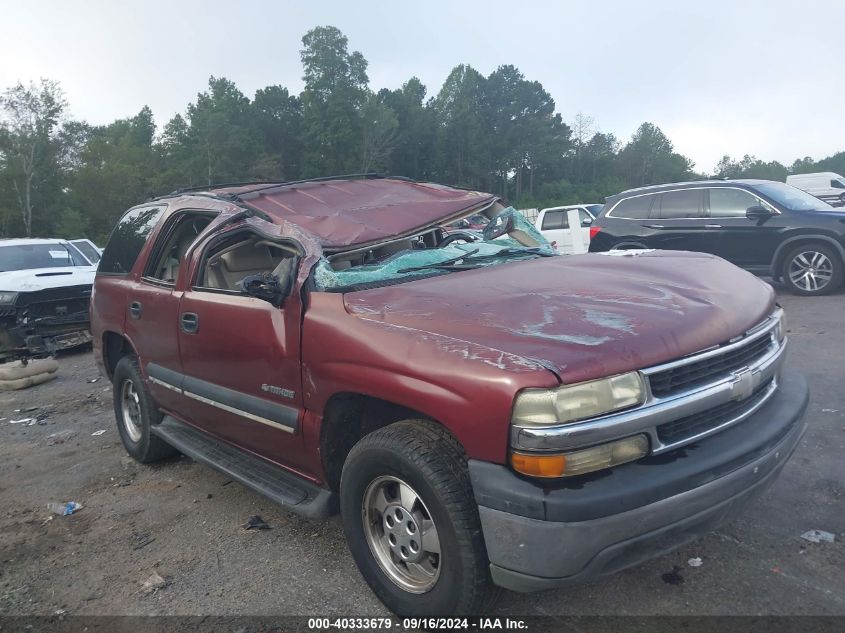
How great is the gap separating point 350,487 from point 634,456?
45.1 inches

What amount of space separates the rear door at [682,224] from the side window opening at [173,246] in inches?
300

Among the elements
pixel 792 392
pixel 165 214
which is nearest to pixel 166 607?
pixel 165 214

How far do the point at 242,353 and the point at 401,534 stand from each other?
1.29 meters

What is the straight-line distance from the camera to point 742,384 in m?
2.49

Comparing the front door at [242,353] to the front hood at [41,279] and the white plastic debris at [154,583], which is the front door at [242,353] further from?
the front hood at [41,279]

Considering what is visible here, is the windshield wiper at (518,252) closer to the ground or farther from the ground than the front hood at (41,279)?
farther from the ground

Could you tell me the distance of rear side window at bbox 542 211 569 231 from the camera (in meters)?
16.1

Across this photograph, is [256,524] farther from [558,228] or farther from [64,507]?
[558,228]

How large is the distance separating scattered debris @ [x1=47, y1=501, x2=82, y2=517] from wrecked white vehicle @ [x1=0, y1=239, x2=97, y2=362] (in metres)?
5.41

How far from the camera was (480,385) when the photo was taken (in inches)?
85.9

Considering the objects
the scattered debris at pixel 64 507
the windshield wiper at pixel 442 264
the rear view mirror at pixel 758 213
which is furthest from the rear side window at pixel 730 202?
the scattered debris at pixel 64 507

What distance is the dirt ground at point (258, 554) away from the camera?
2717mm

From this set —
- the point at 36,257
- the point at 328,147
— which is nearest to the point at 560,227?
the point at 36,257

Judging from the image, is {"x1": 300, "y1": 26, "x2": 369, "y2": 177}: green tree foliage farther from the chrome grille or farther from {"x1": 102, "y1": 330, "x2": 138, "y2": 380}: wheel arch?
Result: the chrome grille
